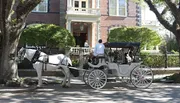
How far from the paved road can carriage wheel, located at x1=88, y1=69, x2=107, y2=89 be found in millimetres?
255

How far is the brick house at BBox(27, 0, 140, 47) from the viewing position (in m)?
30.5

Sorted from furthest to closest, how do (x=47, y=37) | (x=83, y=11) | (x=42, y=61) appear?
(x=83, y=11)
(x=47, y=37)
(x=42, y=61)

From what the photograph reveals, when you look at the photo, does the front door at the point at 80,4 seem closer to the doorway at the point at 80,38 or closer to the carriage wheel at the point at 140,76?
the doorway at the point at 80,38

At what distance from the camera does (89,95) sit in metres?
11.8

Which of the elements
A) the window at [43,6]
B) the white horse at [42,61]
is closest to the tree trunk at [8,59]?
the white horse at [42,61]

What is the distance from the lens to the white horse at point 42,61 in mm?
13391

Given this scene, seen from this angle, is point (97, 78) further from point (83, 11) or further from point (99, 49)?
point (83, 11)

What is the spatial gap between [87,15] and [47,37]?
28.2ft

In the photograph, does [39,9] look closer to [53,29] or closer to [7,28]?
[53,29]

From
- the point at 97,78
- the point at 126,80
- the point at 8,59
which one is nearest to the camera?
the point at 97,78

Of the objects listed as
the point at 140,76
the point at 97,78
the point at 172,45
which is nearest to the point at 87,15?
the point at 172,45

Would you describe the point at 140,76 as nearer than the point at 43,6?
Yes

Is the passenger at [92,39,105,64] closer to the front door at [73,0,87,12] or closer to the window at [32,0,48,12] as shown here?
the window at [32,0,48,12]

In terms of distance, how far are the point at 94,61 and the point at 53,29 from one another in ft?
31.0
